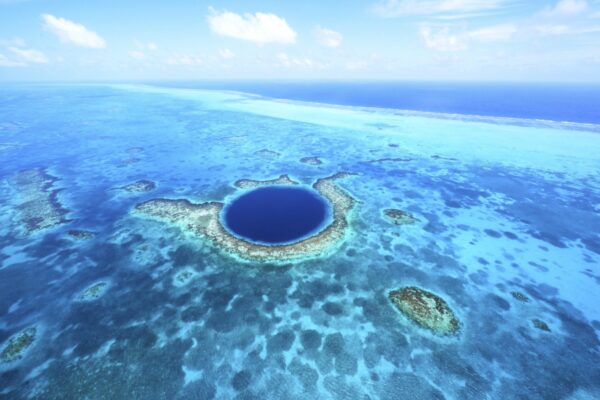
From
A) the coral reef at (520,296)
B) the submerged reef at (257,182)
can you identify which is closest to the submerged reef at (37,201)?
the submerged reef at (257,182)

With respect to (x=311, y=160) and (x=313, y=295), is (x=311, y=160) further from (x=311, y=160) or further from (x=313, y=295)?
(x=313, y=295)

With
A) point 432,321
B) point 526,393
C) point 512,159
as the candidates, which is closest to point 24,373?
point 432,321

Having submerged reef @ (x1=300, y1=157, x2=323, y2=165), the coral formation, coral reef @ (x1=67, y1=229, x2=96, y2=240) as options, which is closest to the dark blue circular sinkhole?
the coral formation

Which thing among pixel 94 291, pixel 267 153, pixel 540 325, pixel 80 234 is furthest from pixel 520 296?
pixel 267 153

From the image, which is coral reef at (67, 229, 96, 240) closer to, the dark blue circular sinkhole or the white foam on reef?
the dark blue circular sinkhole

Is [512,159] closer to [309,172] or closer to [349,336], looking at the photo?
[309,172]

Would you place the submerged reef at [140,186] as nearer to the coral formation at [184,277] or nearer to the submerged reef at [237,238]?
the submerged reef at [237,238]
